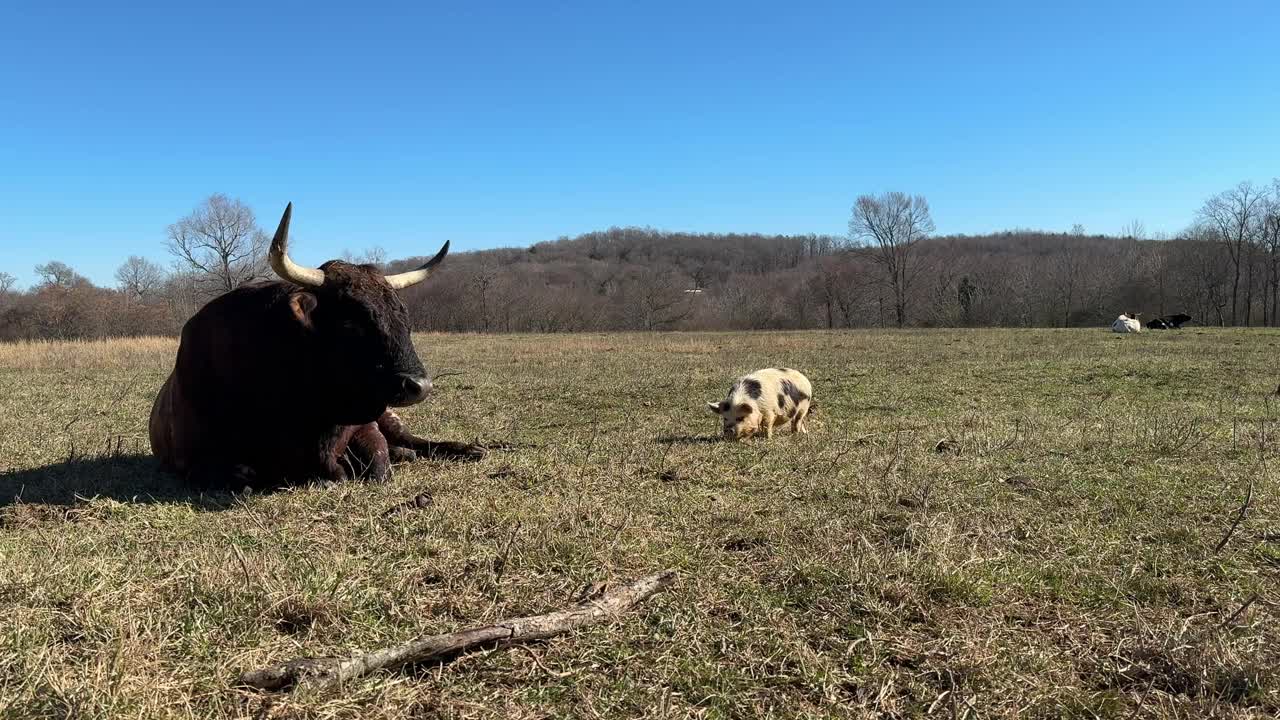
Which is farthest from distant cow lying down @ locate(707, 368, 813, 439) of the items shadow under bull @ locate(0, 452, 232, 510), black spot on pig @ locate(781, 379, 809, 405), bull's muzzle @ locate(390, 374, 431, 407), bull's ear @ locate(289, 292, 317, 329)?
shadow under bull @ locate(0, 452, 232, 510)

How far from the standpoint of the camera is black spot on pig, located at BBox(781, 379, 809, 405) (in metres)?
9.21

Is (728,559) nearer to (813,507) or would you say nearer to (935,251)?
(813,507)

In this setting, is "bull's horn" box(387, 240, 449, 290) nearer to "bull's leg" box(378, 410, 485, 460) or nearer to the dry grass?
"bull's leg" box(378, 410, 485, 460)

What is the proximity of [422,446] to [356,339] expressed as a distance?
2269mm

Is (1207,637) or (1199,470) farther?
(1199,470)

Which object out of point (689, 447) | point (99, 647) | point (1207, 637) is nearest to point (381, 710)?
point (99, 647)

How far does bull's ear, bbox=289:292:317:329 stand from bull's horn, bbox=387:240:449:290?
28.9 inches

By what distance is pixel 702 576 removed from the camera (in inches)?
146

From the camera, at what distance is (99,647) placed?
266 cm

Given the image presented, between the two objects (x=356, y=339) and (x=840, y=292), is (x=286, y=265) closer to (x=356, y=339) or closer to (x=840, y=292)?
(x=356, y=339)

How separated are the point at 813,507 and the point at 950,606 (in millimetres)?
1812

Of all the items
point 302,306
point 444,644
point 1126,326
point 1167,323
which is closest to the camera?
point 444,644

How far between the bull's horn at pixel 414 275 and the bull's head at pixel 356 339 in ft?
1.86

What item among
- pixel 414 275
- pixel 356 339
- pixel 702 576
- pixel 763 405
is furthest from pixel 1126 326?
pixel 356 339
